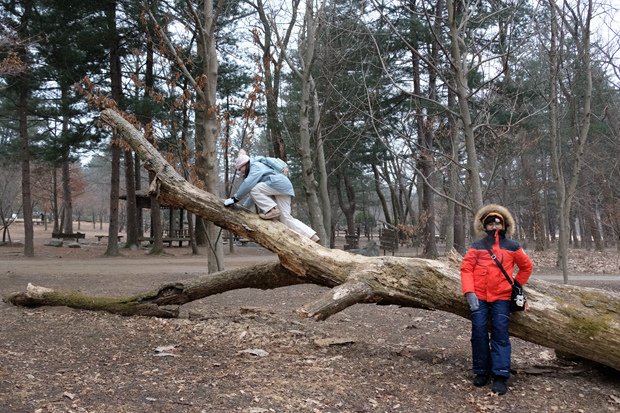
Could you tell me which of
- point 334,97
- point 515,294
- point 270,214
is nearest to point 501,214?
point 515,294

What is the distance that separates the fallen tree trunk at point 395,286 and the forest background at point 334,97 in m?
2.67

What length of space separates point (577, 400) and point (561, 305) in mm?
830

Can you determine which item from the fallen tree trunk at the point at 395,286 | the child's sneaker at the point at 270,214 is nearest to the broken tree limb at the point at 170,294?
the fallen tree trunk at the point at 395,286

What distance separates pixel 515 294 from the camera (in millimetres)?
4383

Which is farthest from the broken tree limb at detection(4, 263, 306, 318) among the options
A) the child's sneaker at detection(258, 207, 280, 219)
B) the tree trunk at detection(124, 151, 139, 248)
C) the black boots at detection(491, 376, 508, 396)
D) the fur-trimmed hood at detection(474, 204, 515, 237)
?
the tree trunk at detection(124, 151, 139, 248)

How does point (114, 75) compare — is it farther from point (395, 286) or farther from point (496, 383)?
point (496, 383)

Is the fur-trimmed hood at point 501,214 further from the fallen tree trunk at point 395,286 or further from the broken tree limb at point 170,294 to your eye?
the broken tree limb at point 170,294

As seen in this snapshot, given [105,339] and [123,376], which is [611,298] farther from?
[105,339]

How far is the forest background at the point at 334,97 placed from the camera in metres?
9.70

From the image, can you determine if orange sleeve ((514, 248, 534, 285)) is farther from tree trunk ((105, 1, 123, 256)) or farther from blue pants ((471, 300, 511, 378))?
tree trunk ((105, 1, 123, 256))

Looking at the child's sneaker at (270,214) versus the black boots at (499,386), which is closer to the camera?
the black boots at (499,386)

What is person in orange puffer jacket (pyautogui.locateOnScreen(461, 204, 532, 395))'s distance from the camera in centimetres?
430

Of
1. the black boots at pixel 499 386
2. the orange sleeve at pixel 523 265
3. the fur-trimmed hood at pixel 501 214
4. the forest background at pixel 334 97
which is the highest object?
the forest background at pixel 334 97

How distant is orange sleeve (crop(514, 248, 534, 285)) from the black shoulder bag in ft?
0.22
